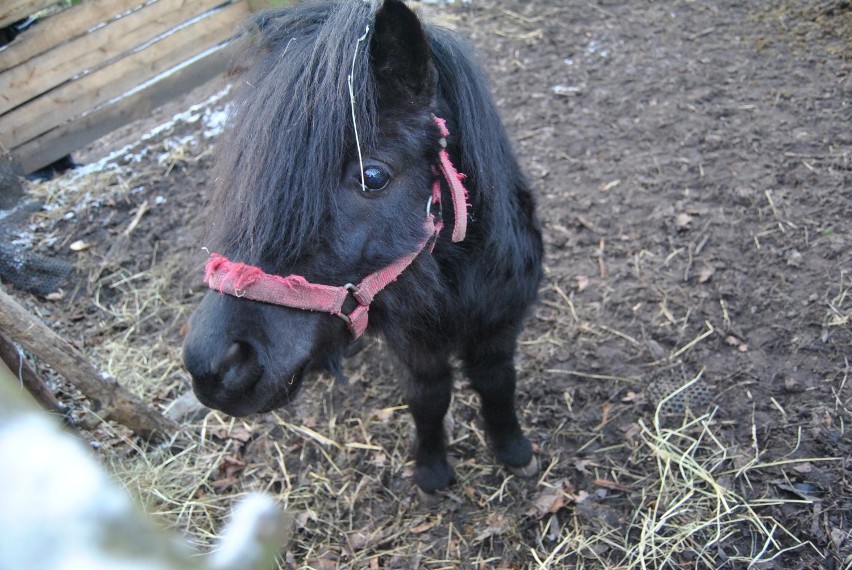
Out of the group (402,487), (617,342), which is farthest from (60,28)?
(617,342)

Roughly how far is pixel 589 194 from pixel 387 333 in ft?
9.35

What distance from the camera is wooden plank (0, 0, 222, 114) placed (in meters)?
4.86

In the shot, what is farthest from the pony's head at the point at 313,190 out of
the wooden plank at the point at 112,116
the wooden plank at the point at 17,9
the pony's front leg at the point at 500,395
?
the wooden plank at the point at 17,9

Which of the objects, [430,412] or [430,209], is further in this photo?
[430,412]

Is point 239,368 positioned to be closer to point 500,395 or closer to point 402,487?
point 500,395

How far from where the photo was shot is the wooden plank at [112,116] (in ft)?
16.9

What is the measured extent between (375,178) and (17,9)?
14.1ft

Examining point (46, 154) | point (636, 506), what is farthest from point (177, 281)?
point (636, 506)

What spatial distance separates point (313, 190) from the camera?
1.87m

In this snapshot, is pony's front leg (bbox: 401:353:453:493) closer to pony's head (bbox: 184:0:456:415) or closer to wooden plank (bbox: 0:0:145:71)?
pony's head (bbox: 184:0:456:415)

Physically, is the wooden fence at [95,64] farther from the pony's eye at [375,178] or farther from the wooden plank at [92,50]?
the pony's eye at [375,178]

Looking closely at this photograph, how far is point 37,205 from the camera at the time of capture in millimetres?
4926

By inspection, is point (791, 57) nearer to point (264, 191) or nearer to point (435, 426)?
point (435, 426)

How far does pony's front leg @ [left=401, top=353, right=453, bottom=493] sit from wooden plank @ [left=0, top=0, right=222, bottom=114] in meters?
4.21
